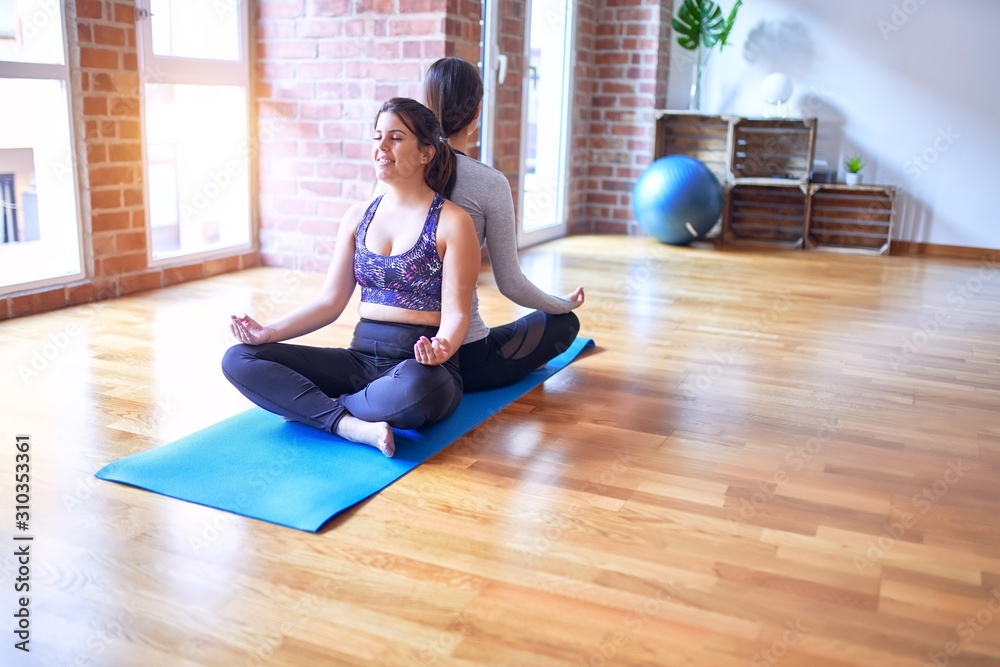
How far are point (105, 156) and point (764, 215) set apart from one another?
13.9 feet

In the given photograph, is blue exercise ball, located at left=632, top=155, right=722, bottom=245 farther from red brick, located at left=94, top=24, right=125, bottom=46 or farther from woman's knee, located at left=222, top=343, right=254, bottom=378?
woman's knee, located at left=222, top=343, right=254, bottom=378

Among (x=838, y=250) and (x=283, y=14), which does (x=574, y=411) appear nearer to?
(x=283, y=14)

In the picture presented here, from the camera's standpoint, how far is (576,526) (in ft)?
6.32

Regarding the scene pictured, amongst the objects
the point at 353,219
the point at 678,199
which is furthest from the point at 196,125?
the point at 678,199

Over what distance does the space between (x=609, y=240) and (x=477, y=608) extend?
481 cm

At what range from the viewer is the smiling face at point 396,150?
89.9 inches

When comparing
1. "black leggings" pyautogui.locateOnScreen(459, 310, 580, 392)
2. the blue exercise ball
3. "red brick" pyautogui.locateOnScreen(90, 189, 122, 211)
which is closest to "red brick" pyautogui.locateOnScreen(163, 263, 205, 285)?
"red brick" pyautogui.locateOnScreen(90, 189, 122, 211)

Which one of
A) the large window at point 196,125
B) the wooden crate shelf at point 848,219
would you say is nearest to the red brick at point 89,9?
the large window at point 196,125

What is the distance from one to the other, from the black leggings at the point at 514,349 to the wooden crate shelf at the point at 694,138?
369 cm

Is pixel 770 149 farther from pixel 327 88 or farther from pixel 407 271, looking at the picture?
pixel 407 271

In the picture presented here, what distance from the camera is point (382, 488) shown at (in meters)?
2.07

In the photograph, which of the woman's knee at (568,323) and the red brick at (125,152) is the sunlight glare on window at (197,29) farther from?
the woman's knee at (568,323)

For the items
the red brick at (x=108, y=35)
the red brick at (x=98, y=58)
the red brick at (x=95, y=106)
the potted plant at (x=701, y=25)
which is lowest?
the red brick at (x=95, y=106)

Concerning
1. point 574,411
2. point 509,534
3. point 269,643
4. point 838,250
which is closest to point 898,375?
point 574,411
